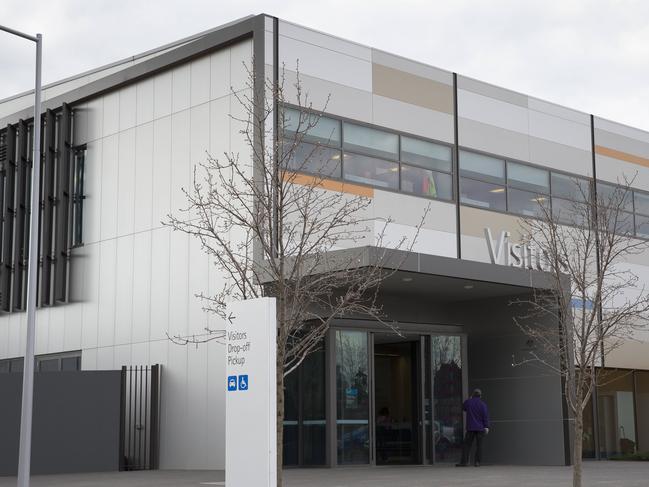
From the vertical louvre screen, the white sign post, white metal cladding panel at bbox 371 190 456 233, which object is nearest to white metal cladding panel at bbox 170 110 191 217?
the vertical louvre screen

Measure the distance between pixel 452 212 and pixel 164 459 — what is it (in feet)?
30.7

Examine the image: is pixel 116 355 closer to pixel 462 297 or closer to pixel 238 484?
pixel 462 297

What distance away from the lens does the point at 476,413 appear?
23.8 metres

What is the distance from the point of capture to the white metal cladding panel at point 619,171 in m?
31.1

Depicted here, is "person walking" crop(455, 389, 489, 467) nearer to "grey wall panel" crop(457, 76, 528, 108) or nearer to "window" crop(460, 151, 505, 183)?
"window" crop(460, 151, 505, 183)

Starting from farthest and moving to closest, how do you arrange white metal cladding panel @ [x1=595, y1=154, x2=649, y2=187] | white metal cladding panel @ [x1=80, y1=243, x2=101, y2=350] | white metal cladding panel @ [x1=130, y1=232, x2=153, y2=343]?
1. white metal cladding panel @ [x1=595, y1=154, x2=649, y2=187]
2. white metal cladding panel @ [x1=80, y1=243, x2=101, y2=350]
3. white metal cladding panel @ [x1=130, y1=232, x2=153, y2=343]

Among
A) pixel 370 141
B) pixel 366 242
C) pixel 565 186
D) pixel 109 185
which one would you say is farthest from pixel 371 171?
pixel 565 186

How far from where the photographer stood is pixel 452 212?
87.0 ft

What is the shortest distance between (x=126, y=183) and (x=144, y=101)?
211 cm

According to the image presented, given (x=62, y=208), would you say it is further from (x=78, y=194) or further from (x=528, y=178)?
(x=528, y=178)

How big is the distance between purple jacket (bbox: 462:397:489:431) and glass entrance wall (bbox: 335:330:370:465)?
8.06 feet

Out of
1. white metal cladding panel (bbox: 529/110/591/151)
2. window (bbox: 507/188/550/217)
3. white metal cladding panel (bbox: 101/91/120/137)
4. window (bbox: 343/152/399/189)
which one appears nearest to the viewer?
window (bbox: 343/152/399/189)

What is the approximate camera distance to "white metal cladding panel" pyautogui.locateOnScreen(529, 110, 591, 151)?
29297mm

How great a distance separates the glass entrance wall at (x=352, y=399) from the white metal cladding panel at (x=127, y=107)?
8.07 meters
